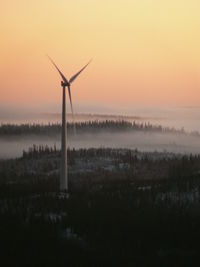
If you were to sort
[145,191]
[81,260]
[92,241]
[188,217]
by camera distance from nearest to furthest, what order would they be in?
[81,260], [92,241], [188,217], [145,191]

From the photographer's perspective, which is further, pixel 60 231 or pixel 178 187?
pixel 178 187

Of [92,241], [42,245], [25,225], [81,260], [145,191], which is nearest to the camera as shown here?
[81,260]

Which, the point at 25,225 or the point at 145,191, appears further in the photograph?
the point at 145,191

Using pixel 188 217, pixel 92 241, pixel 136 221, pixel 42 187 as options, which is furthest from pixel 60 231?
pixel 42 187

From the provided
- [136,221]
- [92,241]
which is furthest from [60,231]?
[136,221]

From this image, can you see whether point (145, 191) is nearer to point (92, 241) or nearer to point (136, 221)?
point (136, 221)

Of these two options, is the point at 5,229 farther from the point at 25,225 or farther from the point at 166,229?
the point at 166,229

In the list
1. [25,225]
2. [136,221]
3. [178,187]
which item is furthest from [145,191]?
[25,225]

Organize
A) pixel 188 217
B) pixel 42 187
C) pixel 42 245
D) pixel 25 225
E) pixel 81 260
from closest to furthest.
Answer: pixel 81 260 < pixel 42 245 < pixel 25 225 < pixel 188 217 < pixel 42 187

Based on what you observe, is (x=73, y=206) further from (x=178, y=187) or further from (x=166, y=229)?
(x=178, y=187)
